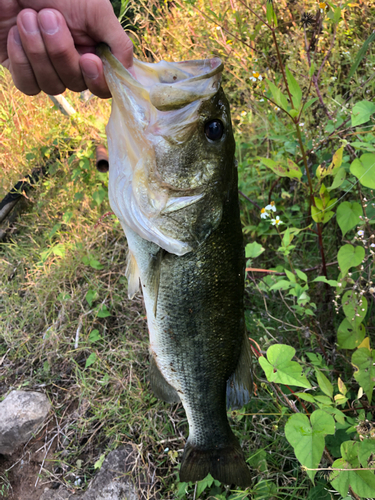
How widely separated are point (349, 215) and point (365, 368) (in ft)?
2.04

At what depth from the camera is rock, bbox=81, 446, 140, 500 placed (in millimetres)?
1979

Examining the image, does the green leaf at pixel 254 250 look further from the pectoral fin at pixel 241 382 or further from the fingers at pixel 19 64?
the fingers at pixel 19 64

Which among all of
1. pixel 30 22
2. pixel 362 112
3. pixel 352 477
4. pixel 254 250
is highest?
pixel 30 22

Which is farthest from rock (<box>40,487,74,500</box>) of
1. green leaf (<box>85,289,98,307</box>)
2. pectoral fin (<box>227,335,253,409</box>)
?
pectoral fin (<box>227,335,253,409</box>)

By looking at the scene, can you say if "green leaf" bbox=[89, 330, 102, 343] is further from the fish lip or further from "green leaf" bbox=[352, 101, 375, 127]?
"green leaf" bbox=[352, 101, 375, 127]

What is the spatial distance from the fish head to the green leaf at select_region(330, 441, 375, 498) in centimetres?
89

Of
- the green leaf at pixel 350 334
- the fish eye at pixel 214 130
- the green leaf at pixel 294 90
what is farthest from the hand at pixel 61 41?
the green leaf at pixel 350 334

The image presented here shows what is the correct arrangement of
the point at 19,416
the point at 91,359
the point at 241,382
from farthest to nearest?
1. the point at 91,359
2. the point at 19,416
3. the point at 241,382

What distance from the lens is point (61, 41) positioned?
1196 millimetres

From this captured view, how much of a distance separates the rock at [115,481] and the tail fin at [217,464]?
29.5 inches

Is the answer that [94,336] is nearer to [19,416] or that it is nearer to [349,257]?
[19,416]

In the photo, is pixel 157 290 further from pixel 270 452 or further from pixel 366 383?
pixel 270 452

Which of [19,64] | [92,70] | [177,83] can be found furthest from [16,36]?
[177,83]

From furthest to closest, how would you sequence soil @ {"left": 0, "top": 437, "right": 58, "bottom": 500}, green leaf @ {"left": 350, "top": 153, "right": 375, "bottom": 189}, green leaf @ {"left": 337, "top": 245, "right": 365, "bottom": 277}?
soil @ {"left": 0, "top": 437, "right": 58, "bottom": 500} < green leaf @ {"left": 337, "top": 245, "right": 365, "bottom": 277} < green leaf @ {"left": 350, "top": 153, "right": 375, "bottom": 189}
